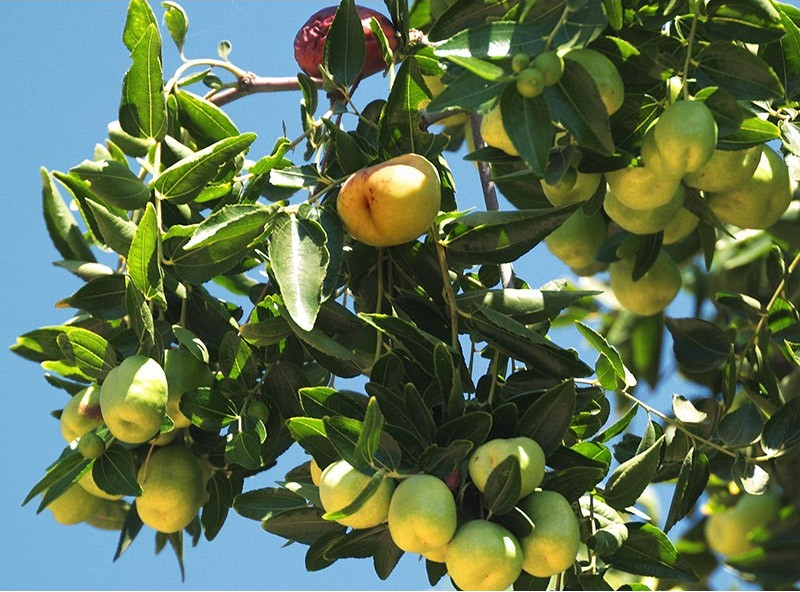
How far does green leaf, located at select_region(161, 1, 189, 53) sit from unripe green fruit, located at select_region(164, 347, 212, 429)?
666 millimetres

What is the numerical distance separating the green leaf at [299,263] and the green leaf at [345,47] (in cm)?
35

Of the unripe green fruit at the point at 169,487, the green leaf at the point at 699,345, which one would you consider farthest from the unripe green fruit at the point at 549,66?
the green leaf at the point at 699,345

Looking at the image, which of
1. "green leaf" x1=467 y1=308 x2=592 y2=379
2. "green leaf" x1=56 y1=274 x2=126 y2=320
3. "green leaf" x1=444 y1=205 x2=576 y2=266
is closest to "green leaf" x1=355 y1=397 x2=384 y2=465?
"green leaf" x1=467 y1=308 x2=592 y2=379

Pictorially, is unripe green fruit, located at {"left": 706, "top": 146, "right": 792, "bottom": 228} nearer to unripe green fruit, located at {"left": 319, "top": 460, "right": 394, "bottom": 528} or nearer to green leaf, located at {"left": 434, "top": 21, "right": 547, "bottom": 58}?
green leaf, located at {"left": 434, "top": 21, "right": 547, "bottom": 58}

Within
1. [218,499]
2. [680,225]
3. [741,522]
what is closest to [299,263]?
[218,499]

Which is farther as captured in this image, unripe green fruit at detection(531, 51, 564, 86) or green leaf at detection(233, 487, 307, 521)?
green leaf at detection(233, 487, 307, 521)

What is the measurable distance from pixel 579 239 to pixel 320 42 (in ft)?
2.11

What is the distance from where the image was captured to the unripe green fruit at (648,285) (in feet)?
8.43

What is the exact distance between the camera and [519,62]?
1657 mm

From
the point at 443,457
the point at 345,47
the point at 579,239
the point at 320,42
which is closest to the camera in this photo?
the point at 443,457

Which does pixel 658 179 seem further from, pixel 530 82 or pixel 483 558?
pixel 483 558

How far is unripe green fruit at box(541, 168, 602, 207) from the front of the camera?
1960mm

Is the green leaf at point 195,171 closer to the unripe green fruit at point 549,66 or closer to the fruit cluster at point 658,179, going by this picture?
the fruit cluster at point 658,179

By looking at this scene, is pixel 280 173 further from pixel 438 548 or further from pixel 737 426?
pixel 737 426
